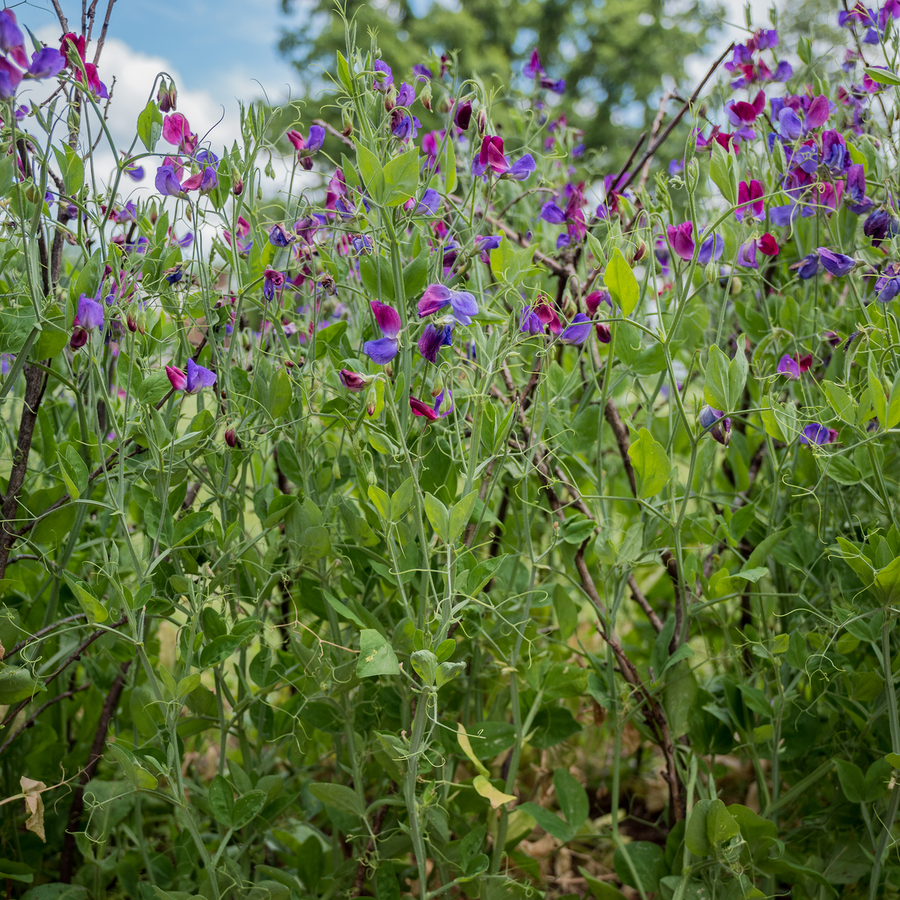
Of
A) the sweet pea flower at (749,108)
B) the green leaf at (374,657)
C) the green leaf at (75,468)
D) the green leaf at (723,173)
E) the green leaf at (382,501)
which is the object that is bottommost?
the green leaf at (374,657)

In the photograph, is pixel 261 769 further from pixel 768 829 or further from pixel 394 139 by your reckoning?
pixel 394 139

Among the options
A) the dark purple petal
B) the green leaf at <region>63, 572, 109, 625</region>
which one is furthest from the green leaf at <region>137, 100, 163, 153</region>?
the green leaf at <region>63, 572, 109, 625</region>

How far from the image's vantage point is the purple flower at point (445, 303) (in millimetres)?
867

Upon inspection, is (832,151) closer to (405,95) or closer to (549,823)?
(405,95)

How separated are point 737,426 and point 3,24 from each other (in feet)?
4.49

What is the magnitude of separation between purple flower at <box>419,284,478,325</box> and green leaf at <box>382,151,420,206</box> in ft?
0.33

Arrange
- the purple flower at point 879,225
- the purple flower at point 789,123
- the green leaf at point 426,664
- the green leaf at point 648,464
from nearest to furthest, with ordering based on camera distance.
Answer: the green leaf at point 426,664 < the green leaf at point 648,464 < the purple flower at point 879,225 < the purple flower at point 789,123

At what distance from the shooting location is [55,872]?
137cm

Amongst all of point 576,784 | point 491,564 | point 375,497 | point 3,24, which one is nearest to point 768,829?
point 576,784

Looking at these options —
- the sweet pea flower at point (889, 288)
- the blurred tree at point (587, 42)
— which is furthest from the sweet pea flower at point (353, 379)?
the blurred tree at point (587, 42)

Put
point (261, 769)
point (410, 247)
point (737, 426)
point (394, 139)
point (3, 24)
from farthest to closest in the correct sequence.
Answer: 1. point (737, 426)
2. point (261, 769)
3. point (410, 247)
4. point (394, 139)
5. point (3, 24)

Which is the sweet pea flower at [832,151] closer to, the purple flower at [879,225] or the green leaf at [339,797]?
the purple flower at [879,225]

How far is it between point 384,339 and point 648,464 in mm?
409

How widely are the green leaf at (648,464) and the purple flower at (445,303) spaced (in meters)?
0.31
